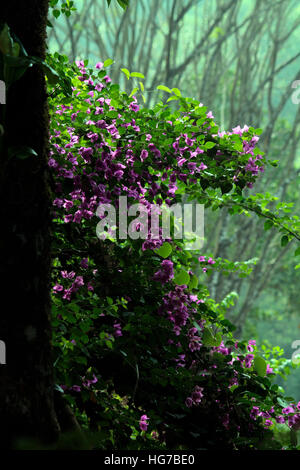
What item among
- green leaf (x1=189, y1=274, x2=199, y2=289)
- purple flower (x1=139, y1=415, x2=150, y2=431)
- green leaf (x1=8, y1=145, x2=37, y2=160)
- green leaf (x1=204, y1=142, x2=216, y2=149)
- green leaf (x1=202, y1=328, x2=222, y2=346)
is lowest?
purple flower (x1=139, y1=415, x2=150, y2=431)

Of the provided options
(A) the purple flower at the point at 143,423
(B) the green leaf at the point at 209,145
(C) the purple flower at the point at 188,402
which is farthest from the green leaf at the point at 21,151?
(C) the purple flower at the point at 188,402

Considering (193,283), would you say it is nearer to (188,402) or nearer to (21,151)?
(188,402)

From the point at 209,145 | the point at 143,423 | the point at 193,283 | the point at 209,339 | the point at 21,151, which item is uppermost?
the point at 209,145

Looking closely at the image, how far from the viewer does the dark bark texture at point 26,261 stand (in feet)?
3.83

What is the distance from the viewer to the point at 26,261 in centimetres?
121

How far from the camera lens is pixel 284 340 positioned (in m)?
16.1

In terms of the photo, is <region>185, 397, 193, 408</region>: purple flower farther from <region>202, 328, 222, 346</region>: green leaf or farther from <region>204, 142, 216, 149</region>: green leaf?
<region>204, 142, 216, 149</region>: green leaf

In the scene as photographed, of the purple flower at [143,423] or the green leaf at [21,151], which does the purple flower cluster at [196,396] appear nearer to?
the purple flower at [143,423]

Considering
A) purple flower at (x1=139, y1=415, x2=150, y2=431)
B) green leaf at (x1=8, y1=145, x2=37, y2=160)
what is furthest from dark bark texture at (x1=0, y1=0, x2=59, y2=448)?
purple flower at (x1=139, y1=415, x2=150, y2=431)

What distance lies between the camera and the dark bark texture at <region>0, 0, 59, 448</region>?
1167 millimetres

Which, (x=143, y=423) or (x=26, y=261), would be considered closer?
(x=26, y=261)

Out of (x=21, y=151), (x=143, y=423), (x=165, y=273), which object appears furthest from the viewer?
(x=165, y=273)

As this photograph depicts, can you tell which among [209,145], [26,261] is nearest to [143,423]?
[26,261]
